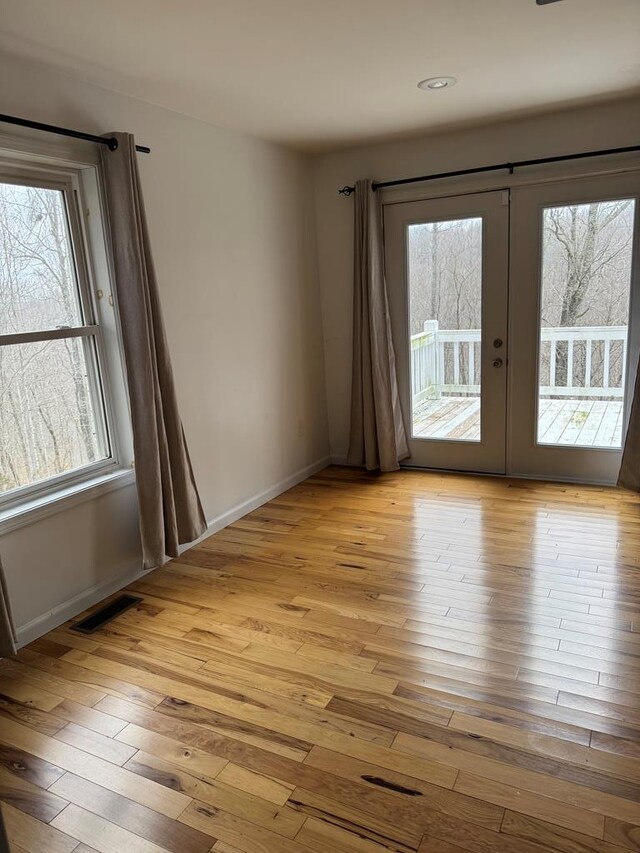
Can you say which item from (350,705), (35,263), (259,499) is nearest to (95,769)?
(350,705)

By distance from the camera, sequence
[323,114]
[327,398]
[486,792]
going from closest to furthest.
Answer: [486,792], [323,114], [327,398]

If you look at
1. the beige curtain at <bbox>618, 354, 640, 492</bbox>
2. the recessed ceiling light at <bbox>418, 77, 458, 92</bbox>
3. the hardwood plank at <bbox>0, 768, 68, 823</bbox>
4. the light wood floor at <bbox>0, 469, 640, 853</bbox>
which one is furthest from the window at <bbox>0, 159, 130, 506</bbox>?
the beige curtain at <bbox>618, 354, 640, 492</bbox>

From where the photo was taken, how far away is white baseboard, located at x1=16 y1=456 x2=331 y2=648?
8.91 feet

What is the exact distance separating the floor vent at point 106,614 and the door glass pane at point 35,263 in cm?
139

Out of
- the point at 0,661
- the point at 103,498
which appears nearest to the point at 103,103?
the point at 103,498

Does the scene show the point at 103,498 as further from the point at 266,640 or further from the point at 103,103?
the point at 103,103

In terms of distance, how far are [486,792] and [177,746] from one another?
3.28ft

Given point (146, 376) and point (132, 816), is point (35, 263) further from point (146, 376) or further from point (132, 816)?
point (132, 816)

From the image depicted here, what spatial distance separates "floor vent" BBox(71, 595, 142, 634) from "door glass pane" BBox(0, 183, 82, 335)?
139cm

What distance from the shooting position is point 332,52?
2.69 meters

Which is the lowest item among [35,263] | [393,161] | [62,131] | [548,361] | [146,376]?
[548,361]

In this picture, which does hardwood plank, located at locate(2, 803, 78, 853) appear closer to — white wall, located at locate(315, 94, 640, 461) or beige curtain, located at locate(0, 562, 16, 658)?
beige curtain, located at locate(0, 562, 16, 658)

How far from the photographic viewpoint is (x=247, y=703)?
2.21 metres

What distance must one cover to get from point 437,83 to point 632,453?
2595mm
